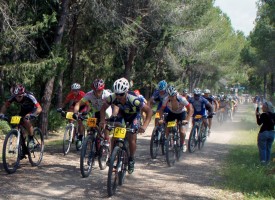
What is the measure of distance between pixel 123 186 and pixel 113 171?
33.5 inches

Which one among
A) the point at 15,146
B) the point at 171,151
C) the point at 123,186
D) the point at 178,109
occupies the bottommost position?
the point at 123,186

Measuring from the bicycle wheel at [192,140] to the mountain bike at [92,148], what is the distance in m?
4.41

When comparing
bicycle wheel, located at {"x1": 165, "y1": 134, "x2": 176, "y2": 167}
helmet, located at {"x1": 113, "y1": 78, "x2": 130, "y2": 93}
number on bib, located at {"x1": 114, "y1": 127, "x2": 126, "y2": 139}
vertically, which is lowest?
bicycle wheel, located at {"x1": 165, "y1": 134, "x2": 176, "y2": 167}

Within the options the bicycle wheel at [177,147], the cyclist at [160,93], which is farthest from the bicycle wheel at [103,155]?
the cyclist at [160,93]

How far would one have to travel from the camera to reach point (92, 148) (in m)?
7.98

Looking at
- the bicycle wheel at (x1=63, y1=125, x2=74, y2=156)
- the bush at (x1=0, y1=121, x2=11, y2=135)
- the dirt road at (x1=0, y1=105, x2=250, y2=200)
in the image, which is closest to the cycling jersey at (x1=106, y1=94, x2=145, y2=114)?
the dirt road at (x1=0, y1=105, x2=250, y2=200)

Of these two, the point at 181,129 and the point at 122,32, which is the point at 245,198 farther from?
the point at 122,32

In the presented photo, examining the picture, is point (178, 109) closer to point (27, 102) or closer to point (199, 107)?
point (199, 107)

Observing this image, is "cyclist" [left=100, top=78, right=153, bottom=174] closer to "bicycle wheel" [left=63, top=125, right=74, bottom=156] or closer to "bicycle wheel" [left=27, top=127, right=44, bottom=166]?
"bicycle wheel" [left=27, top=127, right=44, bottom=166]

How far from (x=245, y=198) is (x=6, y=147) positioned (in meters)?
4.76

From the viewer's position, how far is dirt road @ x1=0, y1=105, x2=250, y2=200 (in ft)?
22.4

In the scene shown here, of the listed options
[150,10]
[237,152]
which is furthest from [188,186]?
[150,10]

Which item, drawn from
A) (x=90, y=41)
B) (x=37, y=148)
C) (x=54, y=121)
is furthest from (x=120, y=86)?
(x=90, y=41)

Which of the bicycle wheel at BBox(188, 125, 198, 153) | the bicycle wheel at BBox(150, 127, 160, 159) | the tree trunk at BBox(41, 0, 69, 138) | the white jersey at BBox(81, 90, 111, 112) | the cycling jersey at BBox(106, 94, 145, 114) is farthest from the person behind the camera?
the tree trunk at BBox(41, 0, 69, 138)
